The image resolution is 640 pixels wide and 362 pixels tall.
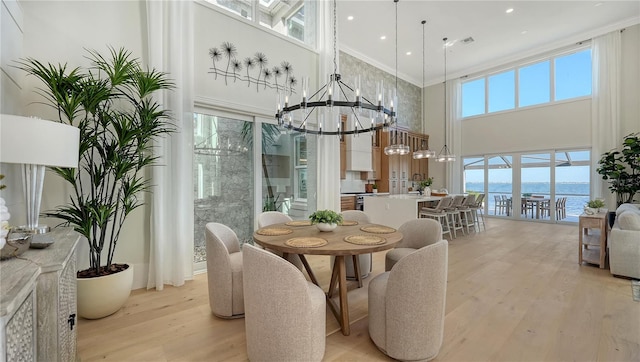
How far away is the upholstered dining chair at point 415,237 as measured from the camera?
264 centimetres

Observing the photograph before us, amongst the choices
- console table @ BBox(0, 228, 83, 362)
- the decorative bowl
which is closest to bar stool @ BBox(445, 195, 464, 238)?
console table @ BBox(0, 228, 83, 362)

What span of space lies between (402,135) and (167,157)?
6.65 metres

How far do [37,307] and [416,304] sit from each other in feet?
6.35

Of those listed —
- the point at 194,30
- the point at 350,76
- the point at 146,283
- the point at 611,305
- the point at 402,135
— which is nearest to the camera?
the point at 611,305

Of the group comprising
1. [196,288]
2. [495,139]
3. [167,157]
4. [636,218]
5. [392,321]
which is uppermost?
[495,139]

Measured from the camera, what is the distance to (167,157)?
3146 millimetres

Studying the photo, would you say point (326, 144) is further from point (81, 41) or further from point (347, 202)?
point (81, 41)

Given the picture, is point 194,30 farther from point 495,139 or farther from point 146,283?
point 495,139

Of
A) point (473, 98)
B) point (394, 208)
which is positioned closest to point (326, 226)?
point (394, 208)

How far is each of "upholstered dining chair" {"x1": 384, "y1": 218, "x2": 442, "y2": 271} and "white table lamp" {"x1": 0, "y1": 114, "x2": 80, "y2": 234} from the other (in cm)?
265

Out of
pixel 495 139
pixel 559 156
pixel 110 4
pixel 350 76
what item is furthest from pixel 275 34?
pixel 559 156

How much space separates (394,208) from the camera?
18.0 feet

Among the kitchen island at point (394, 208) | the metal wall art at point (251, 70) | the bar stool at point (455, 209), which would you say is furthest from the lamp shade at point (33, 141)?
the bar stool at point (455, 209)

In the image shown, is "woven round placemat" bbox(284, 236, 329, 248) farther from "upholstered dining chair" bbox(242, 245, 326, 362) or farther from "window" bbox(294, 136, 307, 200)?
"window" bbox(294, 136, 307, 200)
